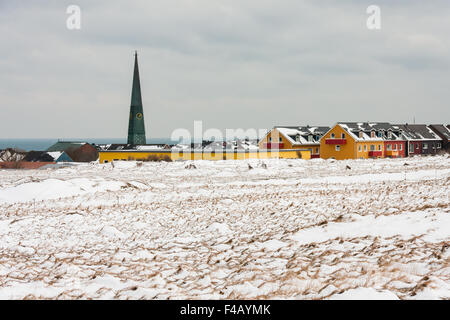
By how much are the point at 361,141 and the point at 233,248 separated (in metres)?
56.6

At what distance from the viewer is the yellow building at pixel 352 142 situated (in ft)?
202

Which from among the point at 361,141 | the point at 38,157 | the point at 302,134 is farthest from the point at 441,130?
the point at 38,157

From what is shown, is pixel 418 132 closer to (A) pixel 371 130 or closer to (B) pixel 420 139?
(B) pixel 420 139

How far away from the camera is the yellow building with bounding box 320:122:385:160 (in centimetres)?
6150

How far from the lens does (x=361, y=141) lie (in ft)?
202

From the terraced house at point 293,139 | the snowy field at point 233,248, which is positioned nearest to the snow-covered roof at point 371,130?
the terraced house at point 293,139

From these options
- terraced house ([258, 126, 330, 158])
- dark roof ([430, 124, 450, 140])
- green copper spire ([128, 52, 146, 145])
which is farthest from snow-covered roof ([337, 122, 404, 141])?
green copper spire ([128, 52, 146, 145])

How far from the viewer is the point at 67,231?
11.3 metres

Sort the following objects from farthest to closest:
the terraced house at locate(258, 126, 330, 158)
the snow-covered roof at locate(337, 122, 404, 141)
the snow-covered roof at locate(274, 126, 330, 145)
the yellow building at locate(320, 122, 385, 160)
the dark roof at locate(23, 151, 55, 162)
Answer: the dark roof at locate(23, 151, 55, 162)
the snow-covered roof at locate(274, 126, 330, 145)
the terraced house at locate(258, 126, 330, 158)
the snow-covered roof at locate(337, 122, 404, 141)
the yellow building at locate(320, 122, 385, 160)

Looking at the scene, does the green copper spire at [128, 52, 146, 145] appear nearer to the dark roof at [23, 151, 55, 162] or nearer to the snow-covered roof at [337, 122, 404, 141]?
the dark roof at [23, 151, 55, 162]

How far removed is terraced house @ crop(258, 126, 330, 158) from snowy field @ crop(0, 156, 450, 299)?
50.5 metres

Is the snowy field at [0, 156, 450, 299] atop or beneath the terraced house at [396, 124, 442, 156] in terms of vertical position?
beneath
